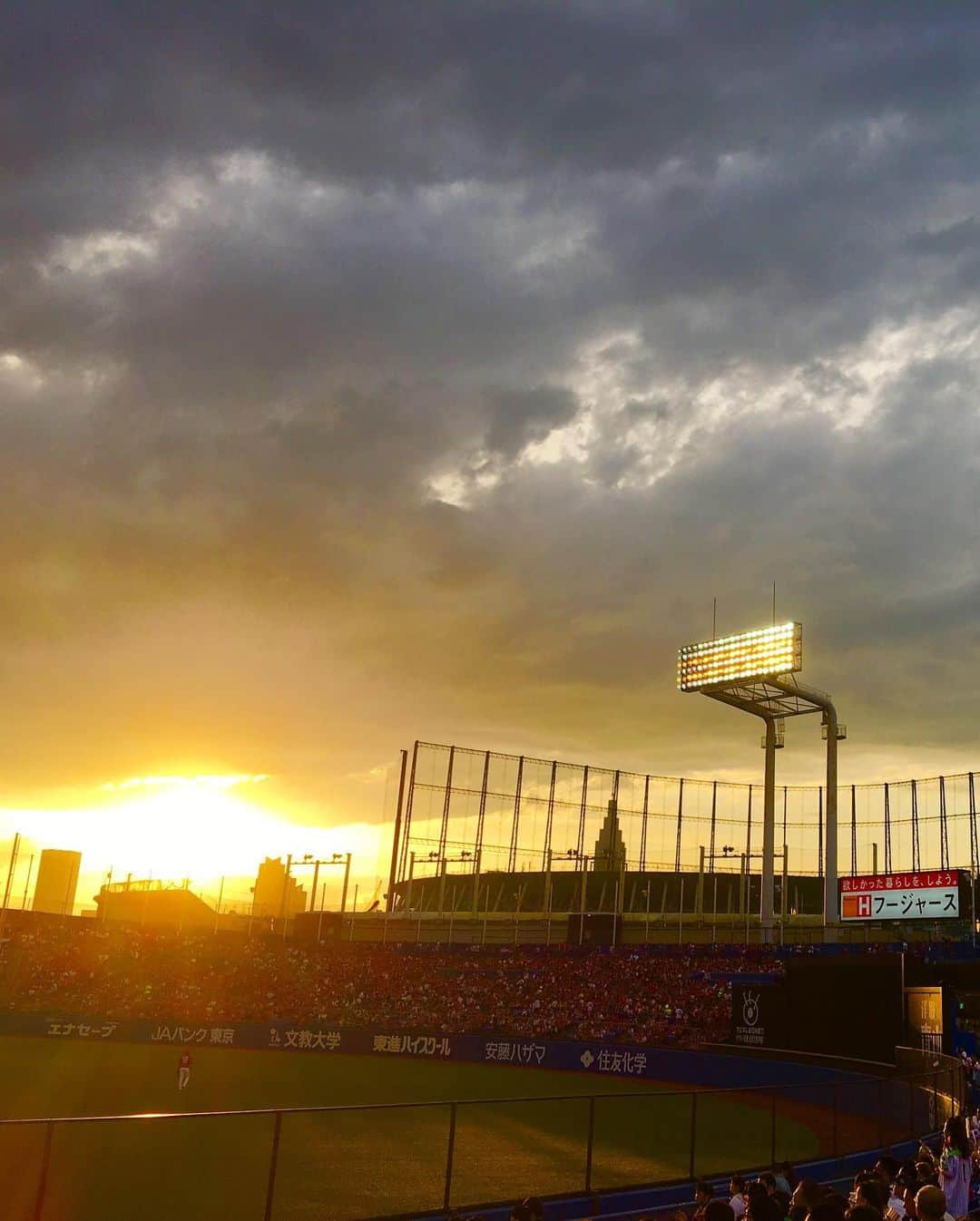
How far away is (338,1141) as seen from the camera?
26172 mm

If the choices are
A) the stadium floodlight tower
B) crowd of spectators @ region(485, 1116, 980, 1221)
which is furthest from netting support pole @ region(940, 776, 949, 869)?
crowd of spectators @ region(485, 1116, 980, 1221)

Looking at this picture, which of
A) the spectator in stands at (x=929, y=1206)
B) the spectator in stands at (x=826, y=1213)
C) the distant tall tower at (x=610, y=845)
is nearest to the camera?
the spectator in stands at (x=826, y=1213)

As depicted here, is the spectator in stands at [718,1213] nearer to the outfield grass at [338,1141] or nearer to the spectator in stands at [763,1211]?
the spectator in stands at [763,1211]

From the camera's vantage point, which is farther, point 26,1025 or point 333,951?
point 333,951

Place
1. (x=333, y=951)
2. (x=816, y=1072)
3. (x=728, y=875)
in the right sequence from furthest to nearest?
1. (x=728, y=875)
2. (x=333, y=951)
3. (x=816, y=1072)

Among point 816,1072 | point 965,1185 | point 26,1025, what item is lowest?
point 26,1025

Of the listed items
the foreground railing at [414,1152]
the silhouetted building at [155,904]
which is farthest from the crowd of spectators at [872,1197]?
the silhouetted building at [155,904]

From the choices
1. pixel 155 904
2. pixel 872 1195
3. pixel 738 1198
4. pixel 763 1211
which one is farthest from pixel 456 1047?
pixel 155 904

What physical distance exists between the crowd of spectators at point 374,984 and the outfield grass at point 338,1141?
8725 mm

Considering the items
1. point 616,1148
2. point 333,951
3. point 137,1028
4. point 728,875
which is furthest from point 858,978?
point 728,875

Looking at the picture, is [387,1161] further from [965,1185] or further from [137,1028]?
[137,1028]

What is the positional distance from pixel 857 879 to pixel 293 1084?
29.7m

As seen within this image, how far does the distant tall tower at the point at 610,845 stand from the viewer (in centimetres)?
9181

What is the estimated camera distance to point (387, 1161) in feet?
78.0
